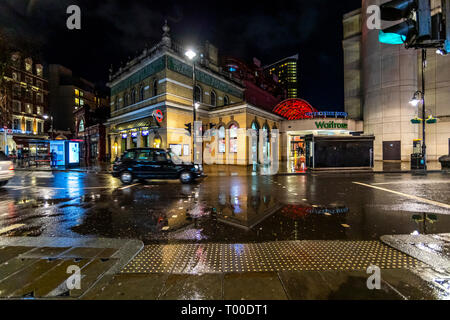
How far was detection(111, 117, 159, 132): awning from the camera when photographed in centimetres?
2098

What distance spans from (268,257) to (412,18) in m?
3.73

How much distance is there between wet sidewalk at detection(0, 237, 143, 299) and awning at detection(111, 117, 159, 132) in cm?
1822

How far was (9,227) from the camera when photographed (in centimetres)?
445

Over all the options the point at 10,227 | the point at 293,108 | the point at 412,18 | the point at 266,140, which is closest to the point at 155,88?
the point at 266,140

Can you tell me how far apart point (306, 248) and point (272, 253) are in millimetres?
621

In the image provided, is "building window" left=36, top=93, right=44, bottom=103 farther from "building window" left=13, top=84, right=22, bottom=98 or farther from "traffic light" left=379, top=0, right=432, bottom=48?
"traffic light" left=379, top=0, right=432, bottom=48

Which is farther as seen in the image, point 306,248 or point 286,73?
point 286,73

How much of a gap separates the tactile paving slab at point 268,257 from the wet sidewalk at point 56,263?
350mm

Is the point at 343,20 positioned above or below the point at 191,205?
above

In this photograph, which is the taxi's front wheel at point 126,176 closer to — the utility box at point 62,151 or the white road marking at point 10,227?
the white road marking at point 10,227

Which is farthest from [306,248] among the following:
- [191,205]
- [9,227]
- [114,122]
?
[114,122]

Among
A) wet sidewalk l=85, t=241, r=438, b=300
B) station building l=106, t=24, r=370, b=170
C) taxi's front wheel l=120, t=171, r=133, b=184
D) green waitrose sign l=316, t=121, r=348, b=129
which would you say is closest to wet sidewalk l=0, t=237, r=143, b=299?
wet sidewalk l=85, t=241, r=438, b=300
